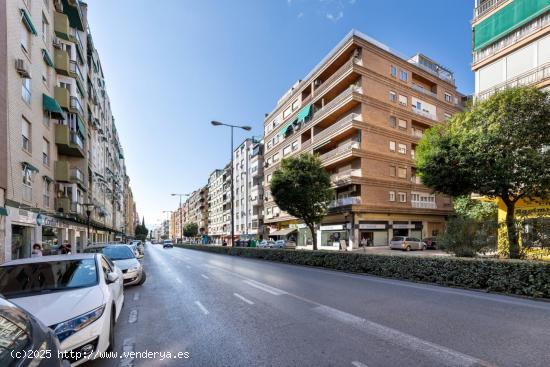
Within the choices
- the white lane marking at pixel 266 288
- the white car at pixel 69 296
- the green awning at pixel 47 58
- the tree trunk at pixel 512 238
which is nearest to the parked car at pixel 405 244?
the tree trunk at pixel 512 238

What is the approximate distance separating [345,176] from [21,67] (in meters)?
26.6

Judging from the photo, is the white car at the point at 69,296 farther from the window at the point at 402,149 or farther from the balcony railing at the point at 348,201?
the window at the point at 402,149

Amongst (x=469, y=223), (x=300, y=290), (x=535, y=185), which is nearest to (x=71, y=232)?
(x=300, y=290)

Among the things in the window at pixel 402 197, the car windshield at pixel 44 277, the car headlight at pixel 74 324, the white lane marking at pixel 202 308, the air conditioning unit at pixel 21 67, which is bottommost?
the white lane marking at pixel 202 308

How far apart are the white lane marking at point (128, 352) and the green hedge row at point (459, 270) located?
9.87m

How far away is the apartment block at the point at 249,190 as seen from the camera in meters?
58.7

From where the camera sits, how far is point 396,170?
34.5 meters

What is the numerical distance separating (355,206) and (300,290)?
22419mm

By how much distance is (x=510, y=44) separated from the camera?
1767 centimetres

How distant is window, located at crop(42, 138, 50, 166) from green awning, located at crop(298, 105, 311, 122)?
2753cm

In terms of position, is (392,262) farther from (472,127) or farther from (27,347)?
(27,347)

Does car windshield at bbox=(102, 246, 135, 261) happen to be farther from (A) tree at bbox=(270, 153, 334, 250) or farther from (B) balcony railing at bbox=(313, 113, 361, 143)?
(B) balcony railing at bbox=(313, 113, 361, 143)

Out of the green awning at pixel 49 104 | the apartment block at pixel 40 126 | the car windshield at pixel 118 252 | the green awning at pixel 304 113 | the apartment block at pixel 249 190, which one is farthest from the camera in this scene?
the apartment block at pixel 249 190

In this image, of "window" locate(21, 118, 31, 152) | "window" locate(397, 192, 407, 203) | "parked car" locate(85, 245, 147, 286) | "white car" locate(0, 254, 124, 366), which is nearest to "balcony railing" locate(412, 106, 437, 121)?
"window" locate(397, 192, 407, 203)
